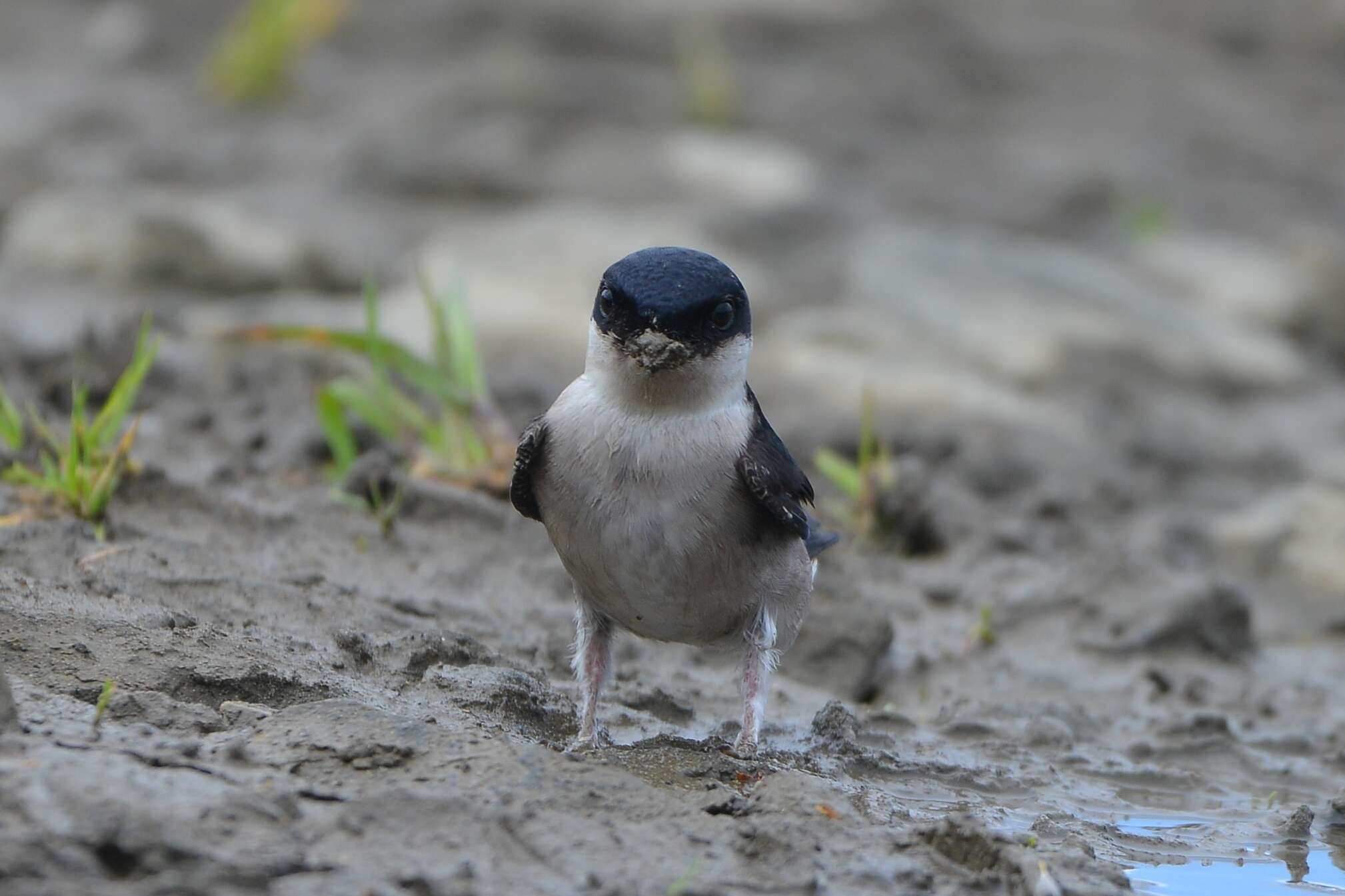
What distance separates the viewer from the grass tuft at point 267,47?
970cm

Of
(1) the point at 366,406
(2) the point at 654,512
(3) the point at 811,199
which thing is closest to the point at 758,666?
(2) the point at 654,512

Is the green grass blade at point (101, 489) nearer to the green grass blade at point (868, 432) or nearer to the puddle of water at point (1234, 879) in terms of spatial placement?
the green grass blade at point (868, 432)

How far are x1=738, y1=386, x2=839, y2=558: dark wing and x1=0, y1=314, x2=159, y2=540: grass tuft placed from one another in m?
1.86

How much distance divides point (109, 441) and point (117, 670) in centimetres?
173

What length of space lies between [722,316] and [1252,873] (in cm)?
191

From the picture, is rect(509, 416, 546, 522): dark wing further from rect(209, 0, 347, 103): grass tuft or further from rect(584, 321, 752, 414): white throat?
rect(209, 0, 347, 103): grass tuft

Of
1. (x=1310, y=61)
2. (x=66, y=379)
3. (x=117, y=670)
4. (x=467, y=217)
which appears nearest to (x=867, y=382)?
(x=467, y=217)

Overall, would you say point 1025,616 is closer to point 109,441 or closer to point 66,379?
point 109,441

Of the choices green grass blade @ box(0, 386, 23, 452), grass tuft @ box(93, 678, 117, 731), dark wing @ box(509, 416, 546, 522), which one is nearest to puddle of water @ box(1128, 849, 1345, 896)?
dark wing @ box(509, 416, 546, 522)

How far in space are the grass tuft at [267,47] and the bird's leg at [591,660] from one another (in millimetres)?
6496

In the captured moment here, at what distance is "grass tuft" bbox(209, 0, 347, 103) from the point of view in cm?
970

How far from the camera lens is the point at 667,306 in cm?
396

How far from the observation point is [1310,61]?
516 inches

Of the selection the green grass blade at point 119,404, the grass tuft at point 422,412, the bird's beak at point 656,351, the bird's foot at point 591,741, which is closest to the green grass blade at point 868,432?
the grass tuft at point 422,412
